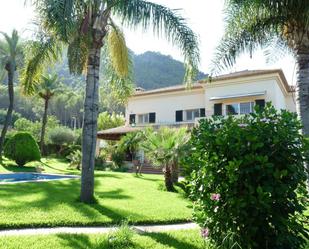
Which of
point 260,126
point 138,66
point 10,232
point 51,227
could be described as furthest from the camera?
point 138,66

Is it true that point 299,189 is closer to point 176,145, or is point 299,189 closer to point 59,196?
point 59,196

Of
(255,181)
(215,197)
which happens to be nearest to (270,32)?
(255,181)

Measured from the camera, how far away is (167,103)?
3772 cm

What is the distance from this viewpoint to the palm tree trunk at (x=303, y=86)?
10.4 meters

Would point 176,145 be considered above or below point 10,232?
above

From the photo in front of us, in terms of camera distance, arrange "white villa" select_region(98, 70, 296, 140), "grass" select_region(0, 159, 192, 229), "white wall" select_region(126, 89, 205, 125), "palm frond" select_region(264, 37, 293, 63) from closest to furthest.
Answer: "grass" select_region(0, 159, 192, 229), "palm frond" select_region(264, 37, 293, 63), "white villa" select_region(98, 70, 296, 140), "white wall" select_region(126, 89, 205, 125)

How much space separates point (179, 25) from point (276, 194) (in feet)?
24.5

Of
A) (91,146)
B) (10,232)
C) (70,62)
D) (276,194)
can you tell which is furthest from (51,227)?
(70,62)

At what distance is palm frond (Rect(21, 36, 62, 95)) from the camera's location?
488 inches

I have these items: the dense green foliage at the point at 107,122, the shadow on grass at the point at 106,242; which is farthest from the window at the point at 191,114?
the shadow on grass at the point at 106,242

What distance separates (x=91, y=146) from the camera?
1123cm

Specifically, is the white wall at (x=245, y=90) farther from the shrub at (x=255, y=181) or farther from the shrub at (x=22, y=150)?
the shrub at (x=255, y=181)

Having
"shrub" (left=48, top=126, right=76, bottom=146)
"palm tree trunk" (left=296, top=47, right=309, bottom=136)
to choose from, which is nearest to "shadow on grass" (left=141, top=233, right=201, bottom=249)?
"palm tree trunk" (left=296, top=47, right=309, bottom=136)

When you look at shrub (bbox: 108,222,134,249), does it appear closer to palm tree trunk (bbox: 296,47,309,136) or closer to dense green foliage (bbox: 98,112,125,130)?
palm tree trunk (bbox: 296,47,309,136)
